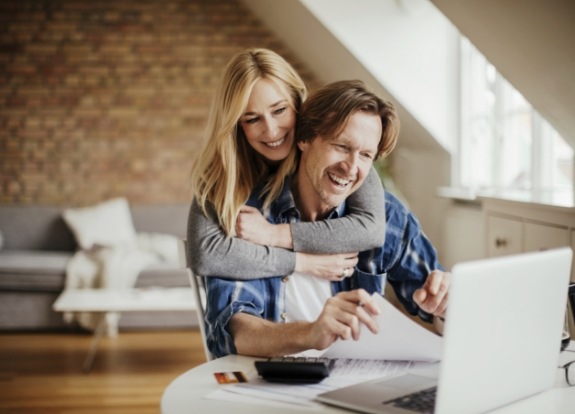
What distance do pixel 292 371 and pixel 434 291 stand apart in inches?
13.4

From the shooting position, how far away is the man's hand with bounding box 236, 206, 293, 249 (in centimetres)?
163

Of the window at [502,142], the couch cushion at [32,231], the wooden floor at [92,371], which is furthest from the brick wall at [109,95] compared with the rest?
the window at [502,142]

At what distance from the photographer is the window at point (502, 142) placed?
375 centimetres

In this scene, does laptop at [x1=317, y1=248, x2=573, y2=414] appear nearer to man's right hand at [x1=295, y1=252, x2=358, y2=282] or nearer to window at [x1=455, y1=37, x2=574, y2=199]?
man's right hand at [x1=295, y1=252, x2=358, y2=282]

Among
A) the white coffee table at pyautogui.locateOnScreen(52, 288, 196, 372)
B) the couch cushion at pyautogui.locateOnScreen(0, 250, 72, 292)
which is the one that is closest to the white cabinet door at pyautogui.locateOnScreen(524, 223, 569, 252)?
the white coffee table at pyautogui.locateOnScreen(52, 288, 196, 372)

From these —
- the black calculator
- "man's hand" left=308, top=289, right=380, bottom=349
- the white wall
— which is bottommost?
the black calculator

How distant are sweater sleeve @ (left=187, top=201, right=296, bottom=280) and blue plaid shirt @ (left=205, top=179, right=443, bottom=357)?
1.2 inches

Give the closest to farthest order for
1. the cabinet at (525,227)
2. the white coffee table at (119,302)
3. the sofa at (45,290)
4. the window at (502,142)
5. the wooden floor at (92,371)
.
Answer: the cabinet at (525,227), the wooden floor at (92,371), the window at (502,142), the white coffee table at (119,302), the sofa at (45,290)

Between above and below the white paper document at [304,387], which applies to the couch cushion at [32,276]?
below

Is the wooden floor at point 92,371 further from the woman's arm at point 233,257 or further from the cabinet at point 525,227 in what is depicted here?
the woman's arm at point 233,257

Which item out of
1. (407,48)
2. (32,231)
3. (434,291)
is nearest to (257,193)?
(434,291)

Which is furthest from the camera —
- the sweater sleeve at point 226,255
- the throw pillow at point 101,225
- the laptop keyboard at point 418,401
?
the throw pillow at point 101,225

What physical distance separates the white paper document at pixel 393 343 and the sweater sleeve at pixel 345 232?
347mm

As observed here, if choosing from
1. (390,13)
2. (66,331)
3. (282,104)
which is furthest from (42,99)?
(282,104)
